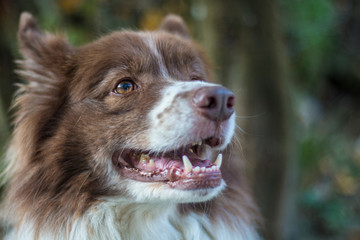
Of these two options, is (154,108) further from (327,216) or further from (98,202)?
(327,216)

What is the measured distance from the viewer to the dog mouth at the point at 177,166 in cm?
313

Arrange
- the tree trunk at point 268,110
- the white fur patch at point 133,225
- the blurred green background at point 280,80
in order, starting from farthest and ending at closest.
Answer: the blurred green background at point 280,80 → the tree trunk at point 268,110 → the white fur patch at point 133,225

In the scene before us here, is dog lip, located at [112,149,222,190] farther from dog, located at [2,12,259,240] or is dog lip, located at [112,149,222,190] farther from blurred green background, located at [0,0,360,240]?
blurred green background, located at [0,0,360,240]

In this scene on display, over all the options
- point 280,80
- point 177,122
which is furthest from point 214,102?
point 280,80

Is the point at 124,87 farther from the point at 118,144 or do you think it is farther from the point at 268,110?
the point at 268,110

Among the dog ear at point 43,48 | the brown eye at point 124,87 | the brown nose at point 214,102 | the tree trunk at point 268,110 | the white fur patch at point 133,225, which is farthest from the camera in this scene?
the tree trunk at point 268,110

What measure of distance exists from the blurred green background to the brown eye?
139 centimetres

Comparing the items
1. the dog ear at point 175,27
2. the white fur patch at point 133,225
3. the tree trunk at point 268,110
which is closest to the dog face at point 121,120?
the white fur patch at point 133,225

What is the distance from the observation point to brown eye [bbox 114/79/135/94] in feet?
11.7

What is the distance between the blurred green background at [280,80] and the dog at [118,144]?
1.13 meters

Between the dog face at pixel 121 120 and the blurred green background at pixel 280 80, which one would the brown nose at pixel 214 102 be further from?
the blurred green background at pixel 280 80

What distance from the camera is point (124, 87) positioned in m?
3.57

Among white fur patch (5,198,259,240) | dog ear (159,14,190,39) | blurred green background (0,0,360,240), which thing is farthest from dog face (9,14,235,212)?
blurred green background (0,0,360,240)

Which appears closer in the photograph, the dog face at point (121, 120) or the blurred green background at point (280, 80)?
the dog face at point (121, 120)
